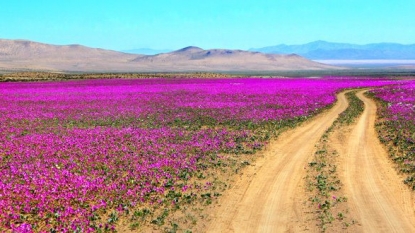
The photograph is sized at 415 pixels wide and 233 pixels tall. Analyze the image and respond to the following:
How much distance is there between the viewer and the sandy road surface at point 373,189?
10820 millimetres

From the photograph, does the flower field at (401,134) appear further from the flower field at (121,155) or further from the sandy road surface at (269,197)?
the sandy road surface at (269,197)

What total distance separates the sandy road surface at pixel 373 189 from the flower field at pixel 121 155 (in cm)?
153

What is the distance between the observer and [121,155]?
18578 millimetres

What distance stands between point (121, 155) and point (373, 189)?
10.4 metres

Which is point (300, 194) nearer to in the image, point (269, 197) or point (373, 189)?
point (269, 197)

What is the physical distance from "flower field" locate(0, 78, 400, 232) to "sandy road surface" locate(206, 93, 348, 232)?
2.92ft

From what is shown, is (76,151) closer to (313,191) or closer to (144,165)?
(144,165)

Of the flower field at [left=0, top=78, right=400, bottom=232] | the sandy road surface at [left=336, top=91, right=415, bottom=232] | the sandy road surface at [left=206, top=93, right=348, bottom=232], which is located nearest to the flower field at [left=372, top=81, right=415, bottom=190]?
the flower field at [left=0, top=78, right=400, bottom=232]

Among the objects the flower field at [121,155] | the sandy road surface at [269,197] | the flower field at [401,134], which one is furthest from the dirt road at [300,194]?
the flower field at [121,155]

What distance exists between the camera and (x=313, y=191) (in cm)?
1340

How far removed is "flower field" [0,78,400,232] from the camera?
39.9ft

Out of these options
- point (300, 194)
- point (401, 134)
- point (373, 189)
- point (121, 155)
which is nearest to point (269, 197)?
point (300, 194)


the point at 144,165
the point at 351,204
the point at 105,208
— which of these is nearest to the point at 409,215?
the point at 351,204

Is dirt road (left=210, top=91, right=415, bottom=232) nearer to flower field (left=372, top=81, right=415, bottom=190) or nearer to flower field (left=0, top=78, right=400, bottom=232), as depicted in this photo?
flower field (left=372, top=81, right=415, bottom=190)
